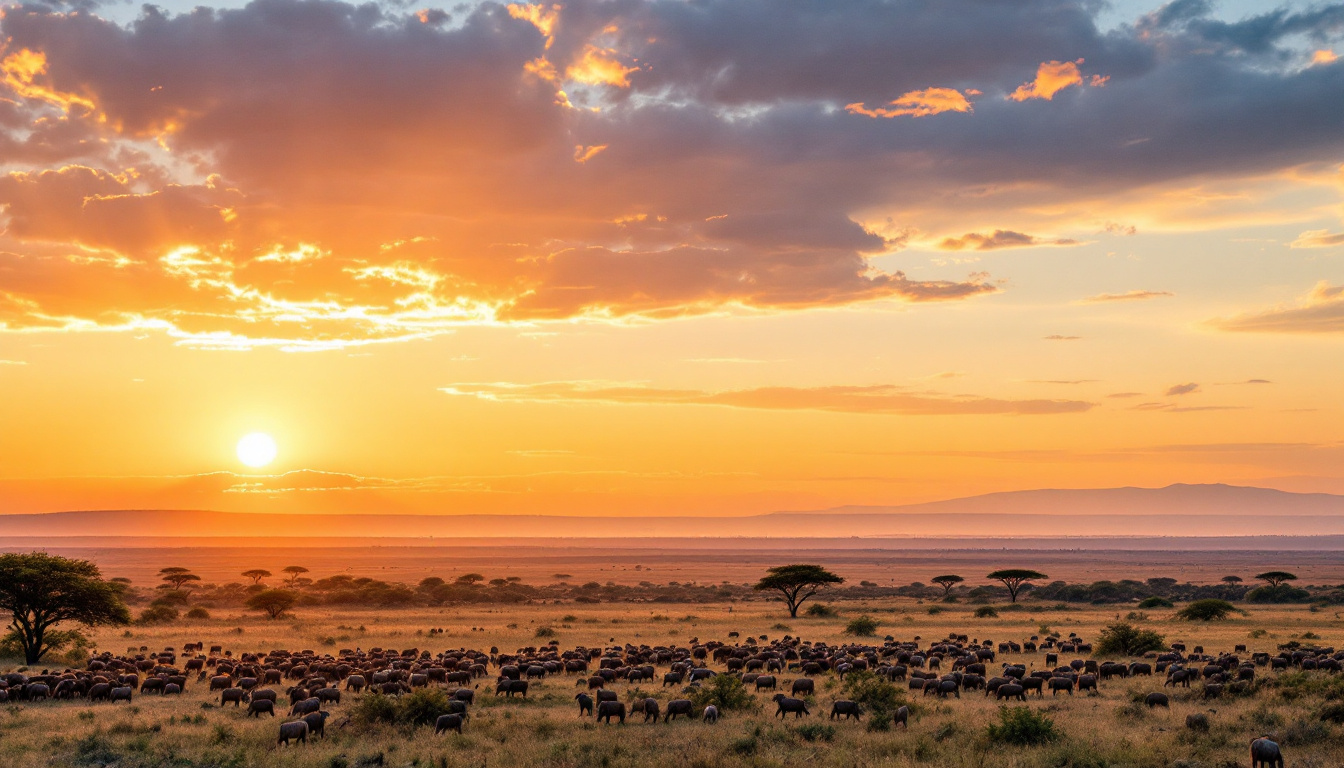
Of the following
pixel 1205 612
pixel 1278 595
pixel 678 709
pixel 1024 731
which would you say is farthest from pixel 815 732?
pixel 1278 595

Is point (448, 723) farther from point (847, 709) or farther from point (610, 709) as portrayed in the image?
point (847, 709)

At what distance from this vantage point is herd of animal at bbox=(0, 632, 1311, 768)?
27.4 m

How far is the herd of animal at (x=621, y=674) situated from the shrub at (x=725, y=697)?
1.36ft

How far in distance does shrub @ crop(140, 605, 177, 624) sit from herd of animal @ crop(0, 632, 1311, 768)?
23023mm

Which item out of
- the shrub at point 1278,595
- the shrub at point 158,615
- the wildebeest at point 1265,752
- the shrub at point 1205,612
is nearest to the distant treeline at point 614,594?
the shrub at point 1278,595

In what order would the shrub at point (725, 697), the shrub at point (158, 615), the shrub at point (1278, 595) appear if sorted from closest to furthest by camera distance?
1. the shrub at point (725, 697)
2. the shrub at point (158, 615)
3. the shrub at point (1278, 595)

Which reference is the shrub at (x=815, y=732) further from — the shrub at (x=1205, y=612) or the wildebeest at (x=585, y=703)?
the shrub at (x=1205, y=612)

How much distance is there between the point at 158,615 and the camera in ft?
223

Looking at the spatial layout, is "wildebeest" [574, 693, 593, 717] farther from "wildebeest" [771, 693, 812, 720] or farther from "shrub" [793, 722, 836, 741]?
"shrub" [793, 722, 836, 741]

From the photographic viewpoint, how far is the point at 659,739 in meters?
23.4

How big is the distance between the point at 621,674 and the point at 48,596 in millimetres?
A: 26085

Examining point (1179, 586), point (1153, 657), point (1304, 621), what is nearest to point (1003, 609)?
point (1304, 621)

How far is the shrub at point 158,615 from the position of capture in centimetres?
6606

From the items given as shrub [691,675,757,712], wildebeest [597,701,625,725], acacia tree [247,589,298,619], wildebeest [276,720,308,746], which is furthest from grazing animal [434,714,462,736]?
acacia tree [247,589,298,619]
